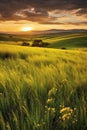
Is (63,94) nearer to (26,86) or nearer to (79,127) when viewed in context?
(26,86)

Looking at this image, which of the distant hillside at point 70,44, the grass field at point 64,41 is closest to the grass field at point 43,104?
the grass field at point 64,41

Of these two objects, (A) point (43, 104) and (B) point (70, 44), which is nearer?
(A) point (43, 104)

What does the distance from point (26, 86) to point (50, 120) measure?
2.22ft

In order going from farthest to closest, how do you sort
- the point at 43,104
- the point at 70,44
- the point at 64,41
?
the point at 64,41
the point at 70,44
the point at 43,104

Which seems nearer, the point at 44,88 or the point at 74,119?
the point at 74,119

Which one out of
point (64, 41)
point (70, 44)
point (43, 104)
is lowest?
point (70, 44)

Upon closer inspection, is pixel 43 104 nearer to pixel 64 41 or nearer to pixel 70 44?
pixel 70 44

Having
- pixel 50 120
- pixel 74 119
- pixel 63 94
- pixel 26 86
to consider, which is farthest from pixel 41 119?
pixel 26 86

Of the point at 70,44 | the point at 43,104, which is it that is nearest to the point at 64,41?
the point at 70,44

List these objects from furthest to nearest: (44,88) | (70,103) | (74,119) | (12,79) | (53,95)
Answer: (12,79), (44,88), (53,95), (70,103), (74,119)

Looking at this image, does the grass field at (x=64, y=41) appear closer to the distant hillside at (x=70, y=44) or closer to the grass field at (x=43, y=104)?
the distant hillside at (x=70, y=44)

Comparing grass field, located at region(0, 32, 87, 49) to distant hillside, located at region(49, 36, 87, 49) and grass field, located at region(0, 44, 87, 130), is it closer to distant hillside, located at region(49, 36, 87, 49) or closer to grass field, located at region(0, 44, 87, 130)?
distant hillside, located at region(49, 36, 87, 49)

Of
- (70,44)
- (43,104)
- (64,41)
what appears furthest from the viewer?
(64,41)

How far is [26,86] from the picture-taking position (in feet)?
6.89
